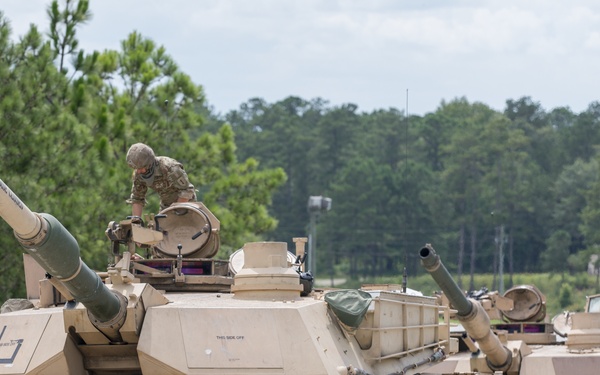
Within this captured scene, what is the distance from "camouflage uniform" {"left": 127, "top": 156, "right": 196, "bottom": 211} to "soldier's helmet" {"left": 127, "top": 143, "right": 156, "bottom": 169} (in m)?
0.34

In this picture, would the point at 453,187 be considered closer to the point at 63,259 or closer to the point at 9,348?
the point at 9,348

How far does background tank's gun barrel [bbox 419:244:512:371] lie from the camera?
61.7ft

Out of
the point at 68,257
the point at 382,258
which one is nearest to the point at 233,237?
the point at 68,257

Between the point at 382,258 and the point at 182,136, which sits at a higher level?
the point at 182,136

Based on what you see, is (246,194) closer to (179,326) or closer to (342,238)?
(179,326)

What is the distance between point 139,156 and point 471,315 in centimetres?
535

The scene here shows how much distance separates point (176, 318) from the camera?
16.4m

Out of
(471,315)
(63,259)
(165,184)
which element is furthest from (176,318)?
(471,315)

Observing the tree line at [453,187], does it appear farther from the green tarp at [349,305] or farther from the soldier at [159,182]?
the green tarp at [349,305]

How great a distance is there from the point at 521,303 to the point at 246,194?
1423cm

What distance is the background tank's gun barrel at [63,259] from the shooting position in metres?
14.4

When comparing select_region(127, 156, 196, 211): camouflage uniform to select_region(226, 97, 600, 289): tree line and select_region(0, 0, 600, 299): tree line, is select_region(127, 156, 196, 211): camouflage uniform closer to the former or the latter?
select_region(0, 0, 600, 299): tree line

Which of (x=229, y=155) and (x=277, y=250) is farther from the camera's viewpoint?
(x=229, y=155)

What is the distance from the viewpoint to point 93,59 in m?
37.8
